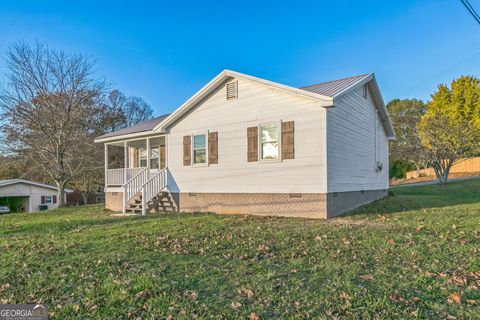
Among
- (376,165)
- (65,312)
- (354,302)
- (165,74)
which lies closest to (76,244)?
(65,312)

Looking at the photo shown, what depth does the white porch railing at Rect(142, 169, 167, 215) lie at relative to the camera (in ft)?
45.0

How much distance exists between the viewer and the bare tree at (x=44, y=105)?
20.0 metres

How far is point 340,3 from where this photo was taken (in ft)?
45.4

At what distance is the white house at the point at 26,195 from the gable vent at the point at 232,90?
27.0 m

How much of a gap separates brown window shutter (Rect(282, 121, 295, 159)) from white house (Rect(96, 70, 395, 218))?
0.11 feet

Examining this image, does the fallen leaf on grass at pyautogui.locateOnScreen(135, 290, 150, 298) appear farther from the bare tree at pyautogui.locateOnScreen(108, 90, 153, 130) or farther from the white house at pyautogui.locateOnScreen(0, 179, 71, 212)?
the bare tree at pyautogui.locateOnScreen(108, 90, 153, 130)

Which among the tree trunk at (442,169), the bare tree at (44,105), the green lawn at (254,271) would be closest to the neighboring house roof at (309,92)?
the green lawn at (254,271)

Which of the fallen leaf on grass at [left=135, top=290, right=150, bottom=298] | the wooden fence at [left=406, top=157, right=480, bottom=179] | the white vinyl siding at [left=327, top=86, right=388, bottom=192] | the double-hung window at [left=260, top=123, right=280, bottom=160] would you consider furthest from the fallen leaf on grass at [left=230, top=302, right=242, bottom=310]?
the wooden fence at [left=406, top=157, right=480, bottom=179]

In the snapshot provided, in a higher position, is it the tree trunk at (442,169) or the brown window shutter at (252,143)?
the brown window shutter at (252,143)

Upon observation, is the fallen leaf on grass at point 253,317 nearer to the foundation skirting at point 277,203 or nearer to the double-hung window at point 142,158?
the foundation skirting at point 277,203

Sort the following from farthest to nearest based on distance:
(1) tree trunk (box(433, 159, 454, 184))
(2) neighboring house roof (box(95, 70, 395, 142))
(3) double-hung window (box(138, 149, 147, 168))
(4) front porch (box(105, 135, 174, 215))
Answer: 1. (1) tree trunk (box(433, 159, 454, 184))
2. (3) double-hung window (box(138, 149, 147, 168))
3. (4) front porch (box(105, 135, 174, 215))
4. (2) neighboring house roof (box(95, 70, 395, 142))

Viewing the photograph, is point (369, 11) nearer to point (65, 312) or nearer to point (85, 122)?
point (65, 312)

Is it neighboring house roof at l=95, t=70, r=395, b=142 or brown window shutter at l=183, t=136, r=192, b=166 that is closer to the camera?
neighboring house roof at l=95, t=70, r=395, b=142

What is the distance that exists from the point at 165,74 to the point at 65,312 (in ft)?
71.0
